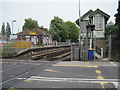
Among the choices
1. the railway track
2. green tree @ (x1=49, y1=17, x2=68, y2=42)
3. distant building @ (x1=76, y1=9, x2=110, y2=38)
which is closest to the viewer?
the railway track

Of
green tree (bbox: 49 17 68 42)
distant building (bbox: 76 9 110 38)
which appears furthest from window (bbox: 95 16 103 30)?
green tree (bbox: 49 17 68 42)

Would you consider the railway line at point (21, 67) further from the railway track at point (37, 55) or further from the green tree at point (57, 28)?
the green tree at point (57, 28)

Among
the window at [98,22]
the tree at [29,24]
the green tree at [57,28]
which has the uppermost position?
the tree at [29,24]

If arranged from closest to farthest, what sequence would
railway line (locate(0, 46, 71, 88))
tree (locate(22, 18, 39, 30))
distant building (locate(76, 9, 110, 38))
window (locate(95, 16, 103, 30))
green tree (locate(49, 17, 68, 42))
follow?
railway line (locate(0, 46, 71, 88)) < distant building (locate(76, 9, 110, 38)) < window (locate(95, 16, 103, 30)) < green tree (locate(49, 17, 68, 42)) < tree (locate(22, 18, 39, 30))

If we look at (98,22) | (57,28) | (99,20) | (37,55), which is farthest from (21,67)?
(57,28)

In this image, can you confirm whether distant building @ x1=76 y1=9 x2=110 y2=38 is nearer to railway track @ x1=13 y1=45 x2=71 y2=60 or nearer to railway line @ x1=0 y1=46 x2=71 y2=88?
railway track @ x1=13 y1=45 x2=71 y2=60

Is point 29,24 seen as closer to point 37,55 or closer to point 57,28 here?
point 57,28

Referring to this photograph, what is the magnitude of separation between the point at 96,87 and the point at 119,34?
31.3ft

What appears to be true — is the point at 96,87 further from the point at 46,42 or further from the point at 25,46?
the point at 46,42

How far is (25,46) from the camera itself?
27516 mm

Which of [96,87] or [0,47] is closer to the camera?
[96,87]

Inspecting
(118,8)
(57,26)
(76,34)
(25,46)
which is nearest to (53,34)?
(57,26)

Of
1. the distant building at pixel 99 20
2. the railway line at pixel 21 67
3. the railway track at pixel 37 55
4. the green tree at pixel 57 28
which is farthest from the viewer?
the green tree at pixel 57 28

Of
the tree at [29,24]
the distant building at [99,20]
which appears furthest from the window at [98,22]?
the tree at [29,24]
